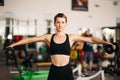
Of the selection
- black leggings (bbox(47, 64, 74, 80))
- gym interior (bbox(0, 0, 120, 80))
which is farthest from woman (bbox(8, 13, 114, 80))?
gym interior (bbox(0, 0, 120, 80))

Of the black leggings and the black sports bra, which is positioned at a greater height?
the black sports bra

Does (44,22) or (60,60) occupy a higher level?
(44,22)

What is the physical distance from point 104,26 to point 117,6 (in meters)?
1.32

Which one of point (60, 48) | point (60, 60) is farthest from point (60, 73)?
point (60, 48)

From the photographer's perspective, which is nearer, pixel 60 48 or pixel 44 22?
pixel 60 48

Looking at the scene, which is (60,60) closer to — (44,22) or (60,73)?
(60,73)

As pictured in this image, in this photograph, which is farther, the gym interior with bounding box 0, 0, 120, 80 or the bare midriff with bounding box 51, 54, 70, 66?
the gym interior with bounding box 0, 0, 120, 80

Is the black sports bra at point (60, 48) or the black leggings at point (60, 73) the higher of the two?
the black sports bra at point (60, 48)

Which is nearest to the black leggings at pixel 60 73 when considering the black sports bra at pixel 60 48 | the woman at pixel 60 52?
Answer: the woman at pixel 60 52

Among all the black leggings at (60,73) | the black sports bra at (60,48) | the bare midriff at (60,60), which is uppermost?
the black sports bra at (60,48)

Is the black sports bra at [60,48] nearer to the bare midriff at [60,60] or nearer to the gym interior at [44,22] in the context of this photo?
the bare midriff at [60,60]

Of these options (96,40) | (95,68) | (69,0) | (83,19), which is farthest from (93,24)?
(96,40)

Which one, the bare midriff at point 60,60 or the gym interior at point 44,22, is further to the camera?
the gym interior at point 44,22

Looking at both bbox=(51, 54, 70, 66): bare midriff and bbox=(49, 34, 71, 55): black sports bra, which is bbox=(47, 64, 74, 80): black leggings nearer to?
bbox=(51, 54, 70, 66): bare midriff
